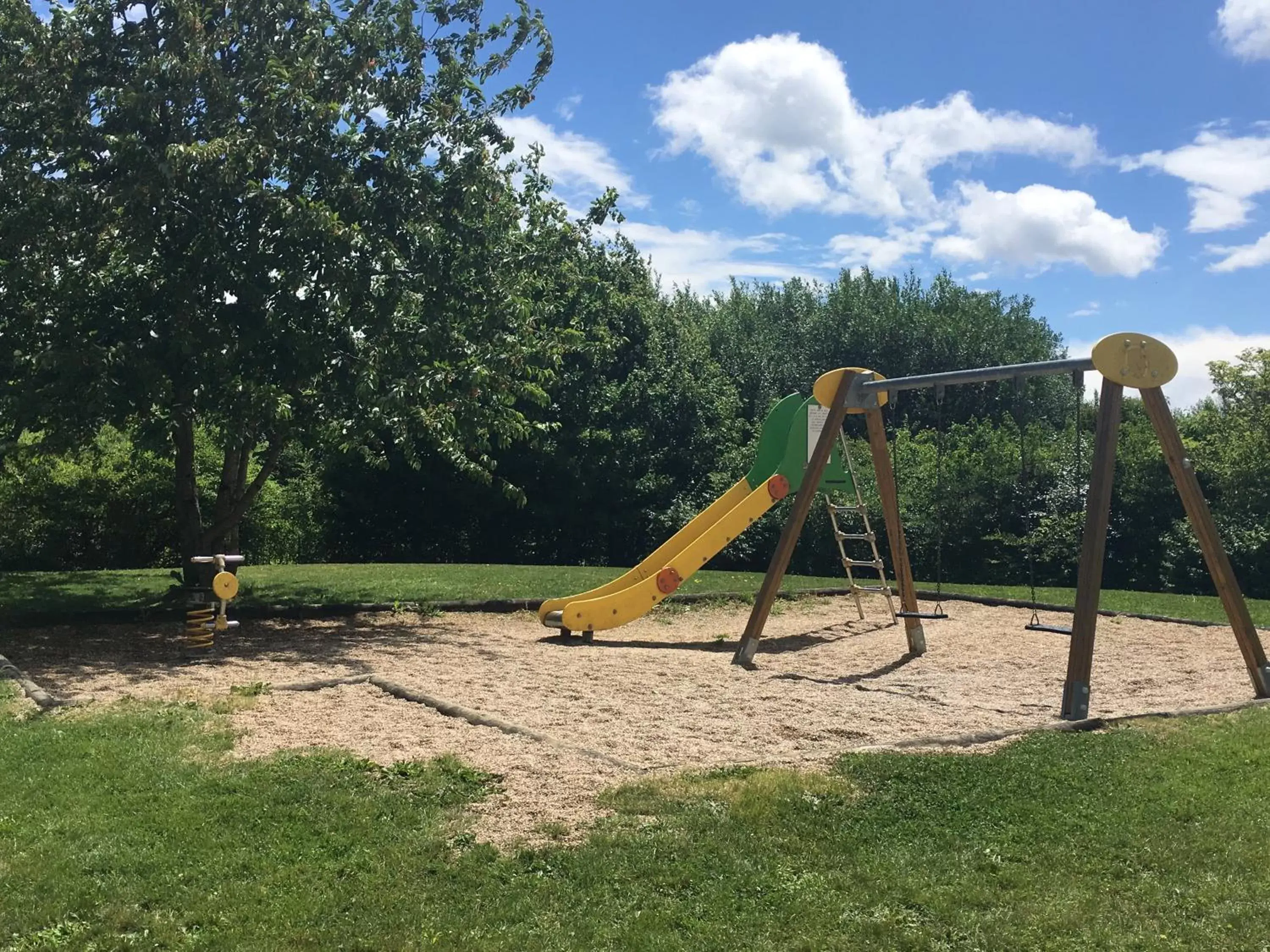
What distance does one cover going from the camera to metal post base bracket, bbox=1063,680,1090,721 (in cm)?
674

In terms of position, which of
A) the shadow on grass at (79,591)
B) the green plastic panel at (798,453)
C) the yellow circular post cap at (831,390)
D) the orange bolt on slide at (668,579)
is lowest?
the shadow on grass at (79,591)

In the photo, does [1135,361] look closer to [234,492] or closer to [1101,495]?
[1101,495]

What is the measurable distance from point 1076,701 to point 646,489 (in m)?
14.7

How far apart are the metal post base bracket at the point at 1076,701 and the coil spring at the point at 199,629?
23.5 ft

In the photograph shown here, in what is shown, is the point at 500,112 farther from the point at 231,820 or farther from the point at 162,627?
the point at 231,820

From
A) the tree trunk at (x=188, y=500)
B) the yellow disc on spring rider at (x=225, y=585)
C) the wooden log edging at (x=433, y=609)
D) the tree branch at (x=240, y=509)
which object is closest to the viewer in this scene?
the yellow disc on spring rider at (x=225, y=585)

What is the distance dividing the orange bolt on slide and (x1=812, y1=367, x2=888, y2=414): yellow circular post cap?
2.33 meters

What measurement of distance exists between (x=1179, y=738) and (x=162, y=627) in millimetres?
9801

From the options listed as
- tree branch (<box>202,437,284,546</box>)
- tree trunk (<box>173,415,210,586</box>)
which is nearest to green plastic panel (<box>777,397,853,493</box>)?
tree branch (<box>202,437,284,546</box>)

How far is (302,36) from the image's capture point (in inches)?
442

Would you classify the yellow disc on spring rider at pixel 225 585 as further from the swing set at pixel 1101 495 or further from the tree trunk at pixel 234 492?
the swing set at pixel 1101 495

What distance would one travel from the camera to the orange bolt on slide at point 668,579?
10922 millimetres

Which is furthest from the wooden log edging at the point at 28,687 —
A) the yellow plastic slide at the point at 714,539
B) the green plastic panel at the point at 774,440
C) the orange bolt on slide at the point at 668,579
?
the green plastic panel at the point at 774,440

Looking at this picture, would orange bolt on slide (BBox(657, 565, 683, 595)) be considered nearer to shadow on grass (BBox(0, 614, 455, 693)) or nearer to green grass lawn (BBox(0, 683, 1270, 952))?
shadow on grass (BBox(0, 614, 455, 693))
